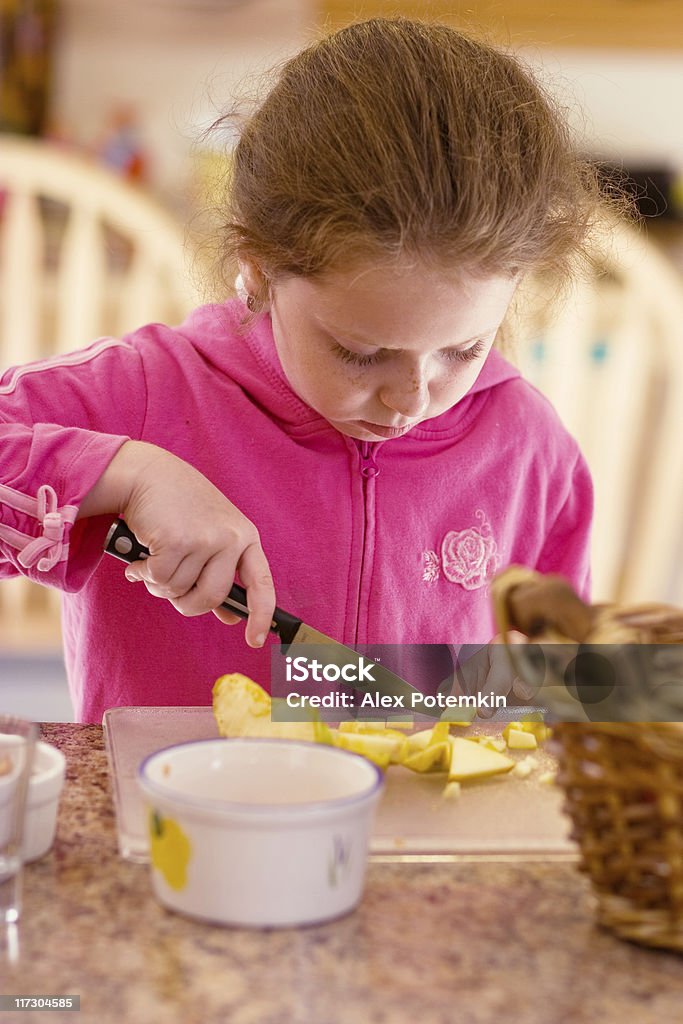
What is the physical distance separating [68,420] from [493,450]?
411mm

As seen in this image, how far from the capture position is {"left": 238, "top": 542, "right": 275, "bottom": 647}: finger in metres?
0.86

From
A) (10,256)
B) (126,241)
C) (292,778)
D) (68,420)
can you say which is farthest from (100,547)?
(126,241)

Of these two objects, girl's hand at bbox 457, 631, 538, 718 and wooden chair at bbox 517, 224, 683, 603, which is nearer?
girl's hand at bbox 457, 631, 538, 718

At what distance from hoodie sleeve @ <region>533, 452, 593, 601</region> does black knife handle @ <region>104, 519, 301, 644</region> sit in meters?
0.44

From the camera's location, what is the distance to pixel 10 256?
1.87m

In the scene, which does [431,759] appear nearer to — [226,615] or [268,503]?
[226,615]

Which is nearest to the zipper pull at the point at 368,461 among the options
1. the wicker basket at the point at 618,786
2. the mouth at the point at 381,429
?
the mouth at the point at 381,429

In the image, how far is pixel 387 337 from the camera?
0.89 m

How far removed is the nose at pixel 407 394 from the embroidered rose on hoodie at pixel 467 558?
260mm

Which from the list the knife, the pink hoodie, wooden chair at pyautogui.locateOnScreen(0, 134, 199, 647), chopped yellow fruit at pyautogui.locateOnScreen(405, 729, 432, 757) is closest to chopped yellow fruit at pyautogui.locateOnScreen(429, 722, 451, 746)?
chopped yellow fruit at pyautogui.locateOnScreen(405, 729, 432, 757)

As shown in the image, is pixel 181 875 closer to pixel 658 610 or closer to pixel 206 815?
pixel 206 815

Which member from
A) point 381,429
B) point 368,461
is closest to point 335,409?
point 381,429

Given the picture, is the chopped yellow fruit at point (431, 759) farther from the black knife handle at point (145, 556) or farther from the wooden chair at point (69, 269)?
the wooden chair at point (69, 269)

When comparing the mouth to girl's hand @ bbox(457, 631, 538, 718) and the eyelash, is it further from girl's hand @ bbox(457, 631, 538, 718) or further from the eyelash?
girl's hand @ bbox(457, 631, 538, 718)
